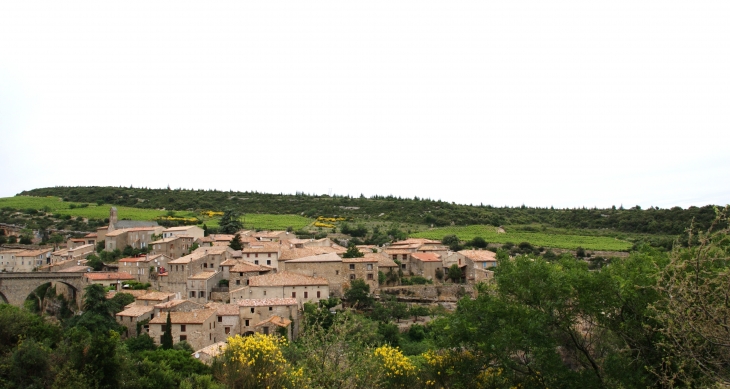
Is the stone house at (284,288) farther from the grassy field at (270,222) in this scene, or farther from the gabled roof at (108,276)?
the grassy field at (270,222)

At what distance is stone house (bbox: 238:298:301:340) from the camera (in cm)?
3375

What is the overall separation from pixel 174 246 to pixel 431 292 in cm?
2403

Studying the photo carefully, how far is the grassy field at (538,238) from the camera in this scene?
6183 cm

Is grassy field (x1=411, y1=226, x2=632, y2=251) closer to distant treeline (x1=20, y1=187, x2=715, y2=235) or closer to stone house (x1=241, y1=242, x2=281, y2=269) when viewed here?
distant treeline (x1=20, y1=187, x2=715, y2=235)

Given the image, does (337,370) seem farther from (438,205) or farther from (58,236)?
(438,205)

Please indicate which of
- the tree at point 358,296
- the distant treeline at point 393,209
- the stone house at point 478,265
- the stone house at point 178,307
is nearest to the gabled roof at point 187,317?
the stone house at point 178,307

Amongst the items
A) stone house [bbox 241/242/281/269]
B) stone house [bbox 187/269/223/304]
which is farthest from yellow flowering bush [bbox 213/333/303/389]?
stone house [bbox 241/242/281/269]

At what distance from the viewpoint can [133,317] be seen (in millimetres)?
34312

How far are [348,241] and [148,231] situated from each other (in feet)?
72.0

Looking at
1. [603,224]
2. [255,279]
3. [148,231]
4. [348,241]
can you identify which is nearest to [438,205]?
[603,224]

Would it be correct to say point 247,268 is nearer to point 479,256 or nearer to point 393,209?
point 479,256

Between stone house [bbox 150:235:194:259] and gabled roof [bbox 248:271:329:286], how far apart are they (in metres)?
14.4

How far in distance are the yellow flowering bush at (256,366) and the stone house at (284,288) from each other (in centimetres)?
1595

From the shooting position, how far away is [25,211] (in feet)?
284
